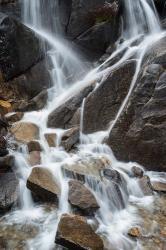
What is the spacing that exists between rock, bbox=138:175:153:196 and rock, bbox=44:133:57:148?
2.84 meters

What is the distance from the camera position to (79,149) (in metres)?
9.70

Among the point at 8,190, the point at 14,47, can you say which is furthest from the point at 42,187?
the point at 14,47

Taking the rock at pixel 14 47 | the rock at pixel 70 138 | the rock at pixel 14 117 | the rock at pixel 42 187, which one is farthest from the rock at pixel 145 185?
the rock at pixel 14 47

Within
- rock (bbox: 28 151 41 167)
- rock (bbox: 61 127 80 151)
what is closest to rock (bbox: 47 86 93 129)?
rock (bbox: 61 127 80 151)

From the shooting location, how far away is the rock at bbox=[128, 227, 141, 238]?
6390mm

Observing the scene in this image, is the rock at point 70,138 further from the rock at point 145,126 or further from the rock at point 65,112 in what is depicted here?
the rock at point 145,126

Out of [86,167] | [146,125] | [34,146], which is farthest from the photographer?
[34,146]

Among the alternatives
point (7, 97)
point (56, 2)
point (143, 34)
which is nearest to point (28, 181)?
point (7, 97)

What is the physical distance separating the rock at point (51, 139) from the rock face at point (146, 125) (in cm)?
165

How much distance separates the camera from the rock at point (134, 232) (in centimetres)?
639

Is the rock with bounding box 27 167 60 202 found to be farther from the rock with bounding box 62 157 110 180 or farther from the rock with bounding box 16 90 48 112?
the rock with bounding box 16 90 48 112

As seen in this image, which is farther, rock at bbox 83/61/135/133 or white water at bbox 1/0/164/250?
rock at bbox 83/61/135/133

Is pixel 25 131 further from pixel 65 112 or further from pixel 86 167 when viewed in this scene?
pixel 86 167

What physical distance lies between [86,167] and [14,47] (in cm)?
591
